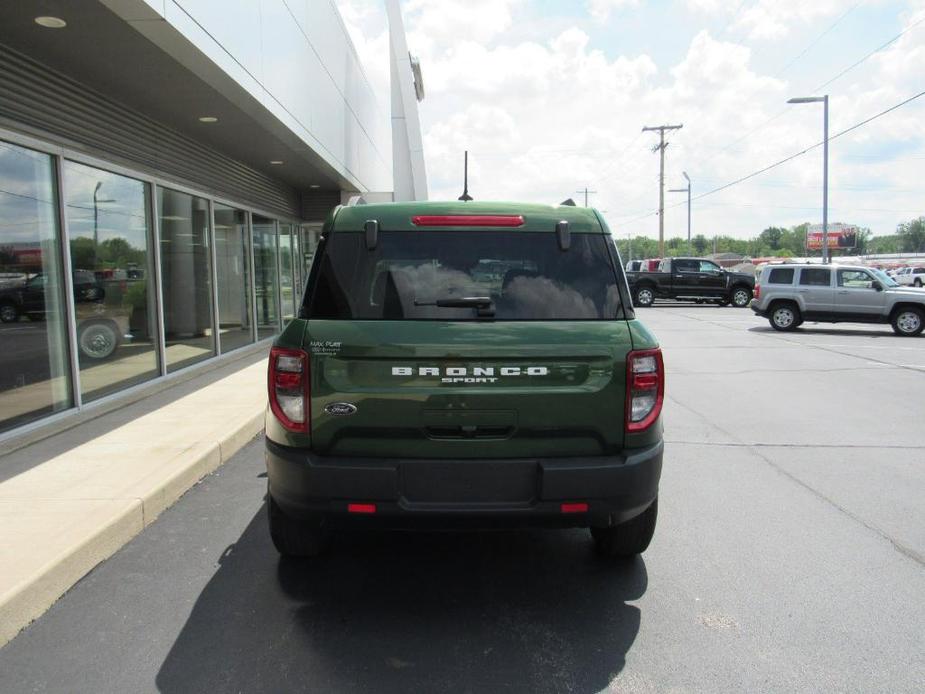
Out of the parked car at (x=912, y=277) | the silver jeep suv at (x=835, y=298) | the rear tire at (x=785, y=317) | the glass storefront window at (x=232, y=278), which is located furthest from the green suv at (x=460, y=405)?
the parked car at (x=912, y=277)

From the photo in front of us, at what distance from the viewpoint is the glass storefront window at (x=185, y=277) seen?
10664mm

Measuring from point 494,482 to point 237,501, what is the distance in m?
2.79

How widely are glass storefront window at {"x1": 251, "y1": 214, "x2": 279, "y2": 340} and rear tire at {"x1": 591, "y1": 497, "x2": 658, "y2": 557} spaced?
1280 centimetres

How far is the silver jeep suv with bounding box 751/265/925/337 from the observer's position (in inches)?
737

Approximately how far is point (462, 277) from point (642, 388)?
986 millimetres

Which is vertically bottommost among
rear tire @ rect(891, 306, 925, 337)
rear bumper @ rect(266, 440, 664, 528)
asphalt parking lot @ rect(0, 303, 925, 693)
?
asphalt parking lot @ rect(0, 303, 925, 693)

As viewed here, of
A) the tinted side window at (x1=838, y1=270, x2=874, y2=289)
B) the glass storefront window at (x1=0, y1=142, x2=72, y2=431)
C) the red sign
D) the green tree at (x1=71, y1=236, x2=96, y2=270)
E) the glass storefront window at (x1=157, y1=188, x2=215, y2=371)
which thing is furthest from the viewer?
the red sign

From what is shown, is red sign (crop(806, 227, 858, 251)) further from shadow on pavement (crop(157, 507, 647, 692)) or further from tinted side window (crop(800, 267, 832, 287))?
shadow on pavement (crop(157, 507, 647, 692))

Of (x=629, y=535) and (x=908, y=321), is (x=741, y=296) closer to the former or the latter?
(x=908, y=321)

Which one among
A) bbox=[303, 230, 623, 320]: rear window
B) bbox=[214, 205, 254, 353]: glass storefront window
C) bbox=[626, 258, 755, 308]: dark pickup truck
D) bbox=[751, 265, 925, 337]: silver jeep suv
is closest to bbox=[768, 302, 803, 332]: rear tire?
bbox=[751, 265, 925, 337]: silver jeep suv

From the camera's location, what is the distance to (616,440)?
11.3ft

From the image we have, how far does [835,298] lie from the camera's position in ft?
63.4

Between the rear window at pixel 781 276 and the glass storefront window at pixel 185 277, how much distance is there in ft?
48.2

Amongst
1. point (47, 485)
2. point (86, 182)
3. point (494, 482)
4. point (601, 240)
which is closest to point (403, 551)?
point (494, 482)
